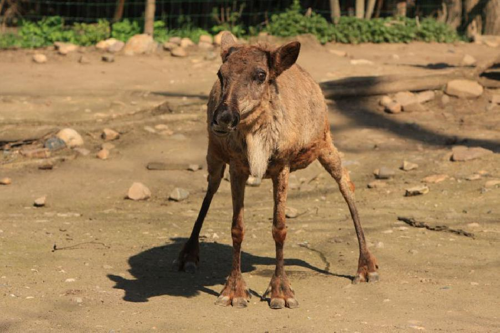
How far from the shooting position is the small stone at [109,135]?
34.3 feet

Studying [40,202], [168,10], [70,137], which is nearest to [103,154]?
[70,137]

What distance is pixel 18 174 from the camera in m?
9.40

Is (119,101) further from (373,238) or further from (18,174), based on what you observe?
(373,238)

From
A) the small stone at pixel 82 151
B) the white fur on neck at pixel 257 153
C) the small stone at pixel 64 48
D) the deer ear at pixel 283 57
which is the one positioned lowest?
the small stone at pixel 82 151

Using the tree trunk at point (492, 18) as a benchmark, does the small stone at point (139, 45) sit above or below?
below

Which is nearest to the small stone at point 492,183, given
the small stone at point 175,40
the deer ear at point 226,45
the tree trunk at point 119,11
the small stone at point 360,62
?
the deer ear at point 226,45

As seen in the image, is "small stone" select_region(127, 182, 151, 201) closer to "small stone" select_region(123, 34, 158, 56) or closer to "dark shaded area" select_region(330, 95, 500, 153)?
"dark shaded area" select_region(330, 95, 500, 153)

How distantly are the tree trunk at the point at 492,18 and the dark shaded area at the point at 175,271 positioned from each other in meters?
12.5

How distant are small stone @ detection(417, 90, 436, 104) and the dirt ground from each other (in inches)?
3.4

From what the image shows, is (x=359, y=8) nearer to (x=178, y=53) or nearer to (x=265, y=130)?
(x=178, y=53)

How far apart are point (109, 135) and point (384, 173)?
346 cm

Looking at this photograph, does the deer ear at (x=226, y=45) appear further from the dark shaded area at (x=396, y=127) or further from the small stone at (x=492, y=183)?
the dark shaded area at (x=396, y=127)

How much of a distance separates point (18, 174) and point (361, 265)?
4.55 metres

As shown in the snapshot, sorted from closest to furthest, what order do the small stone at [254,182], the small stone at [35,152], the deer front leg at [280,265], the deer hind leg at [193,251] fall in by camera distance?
the deer front leg at [280,265] → the deer hind leg at [193,251] → the small stone at [254,182] → the small stone at [35,152]
